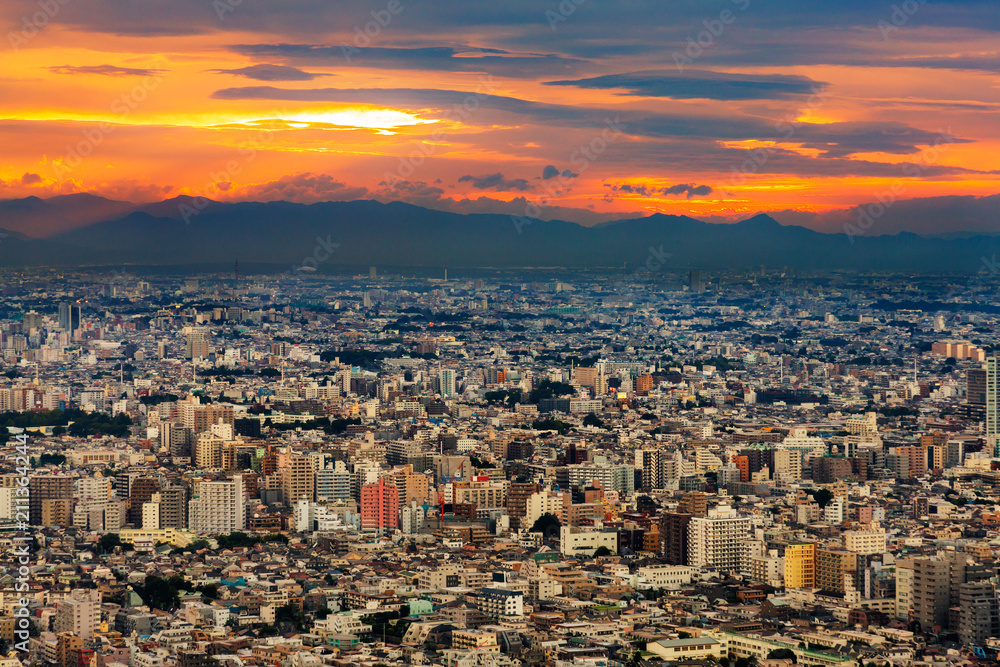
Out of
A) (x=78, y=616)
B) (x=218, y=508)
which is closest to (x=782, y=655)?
(x=78, y=616)

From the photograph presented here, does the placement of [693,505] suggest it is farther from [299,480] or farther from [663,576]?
[299,480]

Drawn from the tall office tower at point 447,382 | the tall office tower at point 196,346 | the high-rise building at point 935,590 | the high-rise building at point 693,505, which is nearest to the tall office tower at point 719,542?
the high-rise building at point 693,505

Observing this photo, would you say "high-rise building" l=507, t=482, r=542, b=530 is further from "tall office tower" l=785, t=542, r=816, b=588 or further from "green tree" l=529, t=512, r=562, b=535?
"tall office tower" l=785, t=542, r=816, b=588

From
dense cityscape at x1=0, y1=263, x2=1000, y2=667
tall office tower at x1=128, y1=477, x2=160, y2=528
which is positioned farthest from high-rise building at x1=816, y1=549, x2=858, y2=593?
tall office tower at x1=128, y1=477, x2=160, y2=528

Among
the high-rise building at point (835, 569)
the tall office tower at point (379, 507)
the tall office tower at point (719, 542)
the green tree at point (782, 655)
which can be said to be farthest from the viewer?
the tall office tower at point (379, 507)

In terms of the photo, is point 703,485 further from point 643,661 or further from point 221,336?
point 221,336

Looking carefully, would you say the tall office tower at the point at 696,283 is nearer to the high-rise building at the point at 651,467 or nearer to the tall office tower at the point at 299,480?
the high-rise building at the point at 651,467
